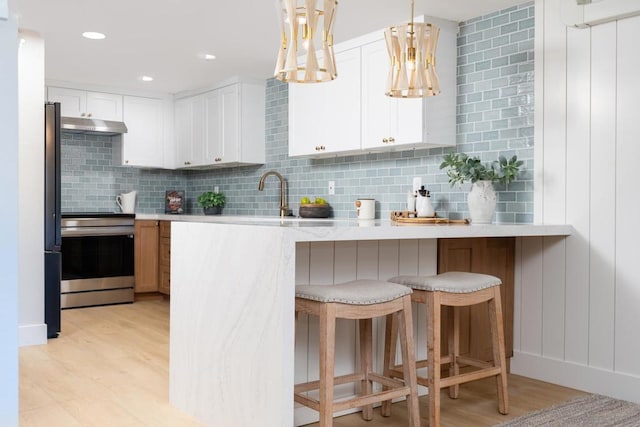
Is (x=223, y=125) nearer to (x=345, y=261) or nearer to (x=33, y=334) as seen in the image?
(x=33, y=334)

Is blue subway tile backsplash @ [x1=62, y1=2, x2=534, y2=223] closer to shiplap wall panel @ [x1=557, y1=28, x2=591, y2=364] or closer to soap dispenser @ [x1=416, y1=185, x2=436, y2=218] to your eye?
shiplap wall panel @ [x1=557, y1=28, x2=591, y2=364]

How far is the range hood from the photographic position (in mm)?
5957

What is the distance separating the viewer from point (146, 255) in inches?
243

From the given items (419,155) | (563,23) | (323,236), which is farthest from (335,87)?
(323,236)

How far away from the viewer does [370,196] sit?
4621 millimetres

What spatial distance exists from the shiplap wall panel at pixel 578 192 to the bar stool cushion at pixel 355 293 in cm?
139

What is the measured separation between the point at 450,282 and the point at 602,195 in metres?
1.19

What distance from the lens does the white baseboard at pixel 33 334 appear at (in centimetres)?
415

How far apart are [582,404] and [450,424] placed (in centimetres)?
79

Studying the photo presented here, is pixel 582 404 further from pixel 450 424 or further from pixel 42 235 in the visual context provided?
pixel 42 235

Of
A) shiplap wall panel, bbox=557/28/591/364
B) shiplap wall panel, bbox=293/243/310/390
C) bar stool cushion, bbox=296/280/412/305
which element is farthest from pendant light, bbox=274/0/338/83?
shiplap wall panel, bbox=557/28/591/364

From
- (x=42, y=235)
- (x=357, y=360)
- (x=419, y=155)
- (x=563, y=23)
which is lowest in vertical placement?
(x=357, y=360)

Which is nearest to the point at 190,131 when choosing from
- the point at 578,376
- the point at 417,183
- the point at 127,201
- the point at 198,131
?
the point at 198,131

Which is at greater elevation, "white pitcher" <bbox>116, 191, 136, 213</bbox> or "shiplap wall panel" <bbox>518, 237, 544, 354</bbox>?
"white pitcher" <bbox>116, 191, 136, 213</bbox>
